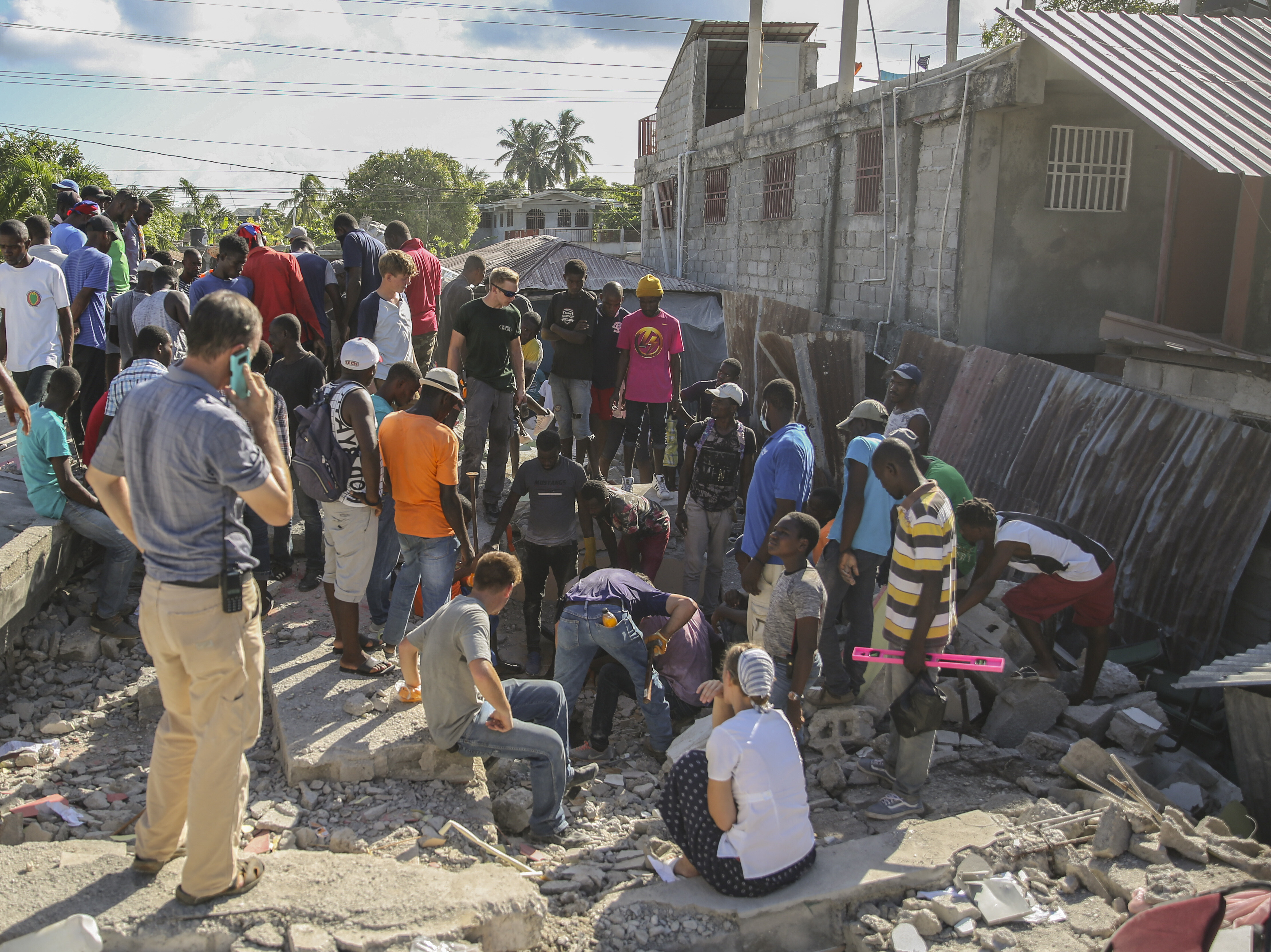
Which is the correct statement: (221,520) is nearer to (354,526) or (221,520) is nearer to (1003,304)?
(354,526)

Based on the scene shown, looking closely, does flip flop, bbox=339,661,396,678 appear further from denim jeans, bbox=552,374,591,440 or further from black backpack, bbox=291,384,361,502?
denim jeans, bbox=552,374,591,440

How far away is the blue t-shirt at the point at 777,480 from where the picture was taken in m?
5.75

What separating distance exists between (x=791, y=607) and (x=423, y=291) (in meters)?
4.29

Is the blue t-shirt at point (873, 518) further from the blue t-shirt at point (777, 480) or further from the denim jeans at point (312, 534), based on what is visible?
the denim jeans at point (312, 534)

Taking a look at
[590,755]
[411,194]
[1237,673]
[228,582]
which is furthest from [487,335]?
[411,194]

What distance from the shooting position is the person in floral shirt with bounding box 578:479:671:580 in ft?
19.9

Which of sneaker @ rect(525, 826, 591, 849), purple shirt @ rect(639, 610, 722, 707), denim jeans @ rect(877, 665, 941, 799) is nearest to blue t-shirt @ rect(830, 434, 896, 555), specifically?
denim jeans @ rect(877, 665, 941, 799)

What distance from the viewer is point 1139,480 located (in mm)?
6785

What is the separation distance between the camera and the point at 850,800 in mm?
4891

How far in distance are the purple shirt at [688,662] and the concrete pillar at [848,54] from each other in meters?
9.08

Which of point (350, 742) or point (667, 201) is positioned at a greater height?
point (667, 201)

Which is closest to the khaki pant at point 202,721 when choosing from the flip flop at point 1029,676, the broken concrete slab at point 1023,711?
the broken concrete slab at point 1023,711

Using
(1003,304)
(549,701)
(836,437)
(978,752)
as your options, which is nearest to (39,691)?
(549,701)

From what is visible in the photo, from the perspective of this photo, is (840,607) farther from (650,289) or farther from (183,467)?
(183,467)
